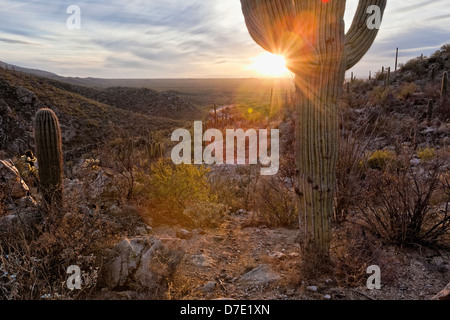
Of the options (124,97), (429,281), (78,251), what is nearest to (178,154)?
(78,251)

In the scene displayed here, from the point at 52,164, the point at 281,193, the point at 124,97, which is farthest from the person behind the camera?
the point at 124,97

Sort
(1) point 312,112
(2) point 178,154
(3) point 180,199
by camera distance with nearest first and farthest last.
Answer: (1) point 312,112 → (3) point 180,199 → (2) point 178,154

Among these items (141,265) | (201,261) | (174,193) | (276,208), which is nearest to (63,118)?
(174,193)

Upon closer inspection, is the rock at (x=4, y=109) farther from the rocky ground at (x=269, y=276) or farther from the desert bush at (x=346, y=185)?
the desert bush at (x=346, y=185)

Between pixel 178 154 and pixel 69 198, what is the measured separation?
10.9 m

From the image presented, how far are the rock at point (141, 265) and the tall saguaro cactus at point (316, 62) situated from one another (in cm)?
161

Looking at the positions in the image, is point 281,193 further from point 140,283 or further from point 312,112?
point 140,283

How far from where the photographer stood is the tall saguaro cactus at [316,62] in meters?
3.17

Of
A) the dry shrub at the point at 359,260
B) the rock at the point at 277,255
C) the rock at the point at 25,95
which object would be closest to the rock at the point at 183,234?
the rock at the point at 277,255

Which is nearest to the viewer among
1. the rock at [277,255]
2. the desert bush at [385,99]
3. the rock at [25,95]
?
the rock at [277,255]

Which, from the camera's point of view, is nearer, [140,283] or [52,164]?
[140,283]

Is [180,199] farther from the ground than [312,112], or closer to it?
closer to it

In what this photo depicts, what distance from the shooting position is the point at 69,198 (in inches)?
178

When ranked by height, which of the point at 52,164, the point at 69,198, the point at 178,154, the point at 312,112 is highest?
the point at 312,112
